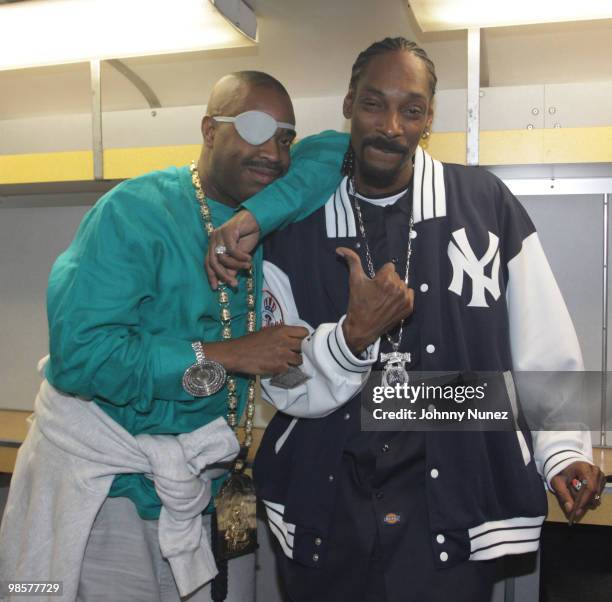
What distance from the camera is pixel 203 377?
1235 mm

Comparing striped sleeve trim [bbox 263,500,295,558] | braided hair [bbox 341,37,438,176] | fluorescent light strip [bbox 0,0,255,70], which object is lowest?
striped sleeve trim [bbox 263,500,295,558]

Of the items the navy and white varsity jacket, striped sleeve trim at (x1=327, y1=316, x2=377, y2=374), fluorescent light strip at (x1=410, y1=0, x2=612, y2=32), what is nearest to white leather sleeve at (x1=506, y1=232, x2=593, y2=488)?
the navy and white varsity jacket

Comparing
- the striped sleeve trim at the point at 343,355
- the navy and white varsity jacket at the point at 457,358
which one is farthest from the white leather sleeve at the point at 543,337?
the striped sleeve trim at the point at 343,355

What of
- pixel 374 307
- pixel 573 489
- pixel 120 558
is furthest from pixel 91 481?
pixel 573 489

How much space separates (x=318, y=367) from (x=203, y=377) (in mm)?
222

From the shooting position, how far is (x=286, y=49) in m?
2.06

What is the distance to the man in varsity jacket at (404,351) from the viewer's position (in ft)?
3.75

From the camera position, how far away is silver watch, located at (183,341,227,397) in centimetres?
123

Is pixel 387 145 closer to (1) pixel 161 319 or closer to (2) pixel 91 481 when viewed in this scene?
(1) pixel 161 319

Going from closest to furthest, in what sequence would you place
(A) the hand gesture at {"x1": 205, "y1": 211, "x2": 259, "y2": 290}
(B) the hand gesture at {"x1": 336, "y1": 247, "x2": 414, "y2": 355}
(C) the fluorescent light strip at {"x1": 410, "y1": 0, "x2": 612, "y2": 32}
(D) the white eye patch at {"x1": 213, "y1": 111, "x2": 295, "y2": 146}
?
1. (B) the hand gesture at {"x1": 336, "y1": 247, "x2": 414, "y2": 355}
2. (A) the hand gesture at {"x1": 205, "y1": 211, "x2": 259, "y2": 290}
3. (D) the white eye patch at {"x1": 213, "y1": 111, "x2": 295, "y2": 146}
4. (C) the fluorescent light strip at {"x1": 410, "y1": 0, "x2": 612, "y2": 32}

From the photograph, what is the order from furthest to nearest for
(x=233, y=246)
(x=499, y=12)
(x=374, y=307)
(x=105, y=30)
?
(x=105, y=30) < (x=499, y=12) < (x=233, y=246) < (x=374, y=307)


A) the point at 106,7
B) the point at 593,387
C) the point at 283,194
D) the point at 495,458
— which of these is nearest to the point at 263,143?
the point at 283,194

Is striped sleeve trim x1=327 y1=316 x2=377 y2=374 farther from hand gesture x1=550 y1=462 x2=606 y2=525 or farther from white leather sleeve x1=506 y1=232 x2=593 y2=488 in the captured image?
hand gesture x1=550 y1=462 x2=606 y2=525

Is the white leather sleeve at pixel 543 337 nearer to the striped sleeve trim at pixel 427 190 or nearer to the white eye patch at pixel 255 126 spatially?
the striped sleeve trim at pixel 427 190
